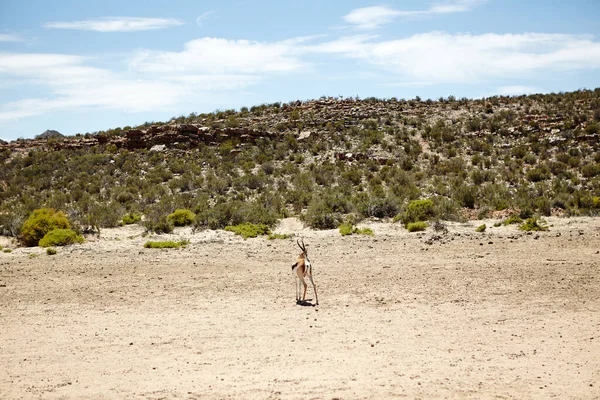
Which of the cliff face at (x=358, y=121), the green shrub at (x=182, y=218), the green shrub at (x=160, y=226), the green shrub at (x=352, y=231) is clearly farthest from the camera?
the cliff face at (x=358, y=121)

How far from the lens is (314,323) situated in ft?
33.1

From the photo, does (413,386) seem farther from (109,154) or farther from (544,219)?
(109,154)

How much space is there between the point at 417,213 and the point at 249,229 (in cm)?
615

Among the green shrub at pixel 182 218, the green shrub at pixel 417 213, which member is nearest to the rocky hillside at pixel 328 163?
the green shrub at pixel 417 213

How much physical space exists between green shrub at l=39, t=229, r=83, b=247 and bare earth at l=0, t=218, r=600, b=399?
1265 mm

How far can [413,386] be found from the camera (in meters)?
7.43

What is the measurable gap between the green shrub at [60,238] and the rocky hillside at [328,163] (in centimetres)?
225

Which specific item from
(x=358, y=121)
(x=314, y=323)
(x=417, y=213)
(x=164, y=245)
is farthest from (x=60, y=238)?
(x=358, y=121)

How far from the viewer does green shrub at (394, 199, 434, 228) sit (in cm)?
2092

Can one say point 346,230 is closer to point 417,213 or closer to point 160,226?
point 417,213

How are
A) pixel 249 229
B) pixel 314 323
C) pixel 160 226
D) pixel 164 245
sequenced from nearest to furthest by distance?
1. pixel 314 323
2. pixel 164 245
3. pixel 249 229
4. pixel 160 226

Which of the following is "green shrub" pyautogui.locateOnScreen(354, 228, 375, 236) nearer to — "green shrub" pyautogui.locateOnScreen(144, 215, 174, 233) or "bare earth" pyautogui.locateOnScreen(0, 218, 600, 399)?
"bare earth" pyautogui.locateOnScreen(0, 218, 600, 399)

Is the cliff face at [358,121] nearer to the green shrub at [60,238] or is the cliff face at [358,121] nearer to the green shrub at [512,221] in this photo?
the green shrub at [512,221]

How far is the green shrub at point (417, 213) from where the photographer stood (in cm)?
2092
